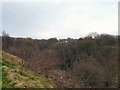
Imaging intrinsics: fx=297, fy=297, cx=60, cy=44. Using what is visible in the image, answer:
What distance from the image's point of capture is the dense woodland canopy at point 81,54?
149 feet

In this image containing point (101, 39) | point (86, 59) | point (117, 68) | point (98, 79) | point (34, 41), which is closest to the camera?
point (98, 79)

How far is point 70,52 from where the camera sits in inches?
2293

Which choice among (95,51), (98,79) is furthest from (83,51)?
(98,79)

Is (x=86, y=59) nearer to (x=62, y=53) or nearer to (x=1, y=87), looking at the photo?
(x=62, y=53)

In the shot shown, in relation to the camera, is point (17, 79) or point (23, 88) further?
point (17, 79)

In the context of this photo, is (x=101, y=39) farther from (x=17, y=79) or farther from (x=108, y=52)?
(x=17, y=79)

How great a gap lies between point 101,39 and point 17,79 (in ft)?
201

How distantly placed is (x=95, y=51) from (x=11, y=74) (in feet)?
175

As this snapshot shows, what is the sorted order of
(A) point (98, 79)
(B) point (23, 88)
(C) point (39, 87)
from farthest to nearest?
(A) point (98, 79) → (C) point (39, 87) → (B) point (23, 88)

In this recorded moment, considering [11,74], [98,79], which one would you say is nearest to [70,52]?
[98,79]

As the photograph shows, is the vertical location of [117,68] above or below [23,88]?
below

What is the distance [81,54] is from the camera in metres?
59.1

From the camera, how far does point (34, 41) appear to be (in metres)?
61.2

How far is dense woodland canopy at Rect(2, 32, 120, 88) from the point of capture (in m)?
45.5
